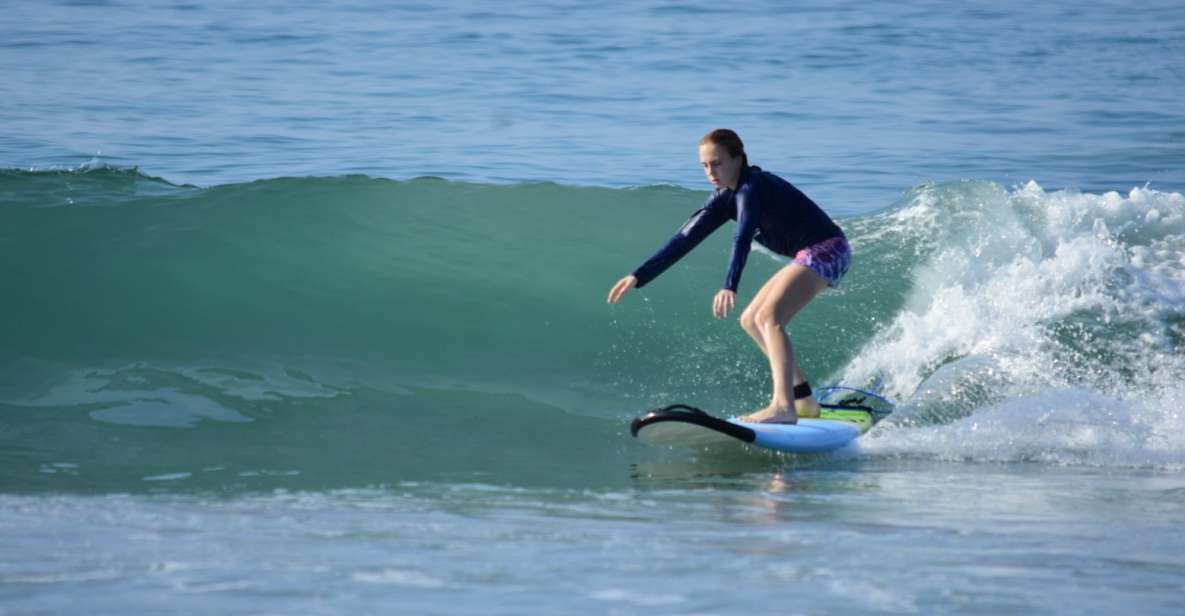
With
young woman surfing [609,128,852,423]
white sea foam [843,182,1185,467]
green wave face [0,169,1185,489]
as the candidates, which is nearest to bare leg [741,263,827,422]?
young woman surfing [609,128,852,423]

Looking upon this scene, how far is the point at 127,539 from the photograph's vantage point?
449 cm

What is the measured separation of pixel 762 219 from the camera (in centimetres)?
663

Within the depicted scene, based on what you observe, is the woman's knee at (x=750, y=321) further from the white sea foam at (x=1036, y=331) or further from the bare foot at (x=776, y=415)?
the white sea foam at (x=1036, y=331)

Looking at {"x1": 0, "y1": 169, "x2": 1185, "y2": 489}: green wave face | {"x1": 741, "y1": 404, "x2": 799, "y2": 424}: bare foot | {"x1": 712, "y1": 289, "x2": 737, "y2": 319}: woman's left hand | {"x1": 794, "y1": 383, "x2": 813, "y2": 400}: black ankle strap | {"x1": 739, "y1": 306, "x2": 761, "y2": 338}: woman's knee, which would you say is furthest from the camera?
{"x1": 0, "y1": 169, "x2": 1185, "y2": 489}: green wave face

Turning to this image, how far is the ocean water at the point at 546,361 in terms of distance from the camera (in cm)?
417

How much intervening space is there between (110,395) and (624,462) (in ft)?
9.84

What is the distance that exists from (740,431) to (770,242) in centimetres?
104

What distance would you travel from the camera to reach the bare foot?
649 cm

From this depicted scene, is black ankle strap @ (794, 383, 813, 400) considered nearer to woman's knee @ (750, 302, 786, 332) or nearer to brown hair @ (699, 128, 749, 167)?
woman's knee @ (750, 302, 786, 332)

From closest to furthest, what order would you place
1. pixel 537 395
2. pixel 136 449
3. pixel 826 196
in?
pixel 136 449 < pixel 537 395 < pixel 826 196

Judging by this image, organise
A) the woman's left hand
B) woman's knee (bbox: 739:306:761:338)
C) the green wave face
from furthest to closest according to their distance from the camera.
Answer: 1. the green wave face
2. woman's knee (bbox: 739:306:761:338)
3. the woman's left hand

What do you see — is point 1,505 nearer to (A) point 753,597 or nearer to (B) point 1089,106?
(A) point 753,597

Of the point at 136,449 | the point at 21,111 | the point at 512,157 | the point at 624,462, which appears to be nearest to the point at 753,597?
the point at 624,462

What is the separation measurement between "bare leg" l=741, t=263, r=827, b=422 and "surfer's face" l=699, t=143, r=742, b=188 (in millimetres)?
527
